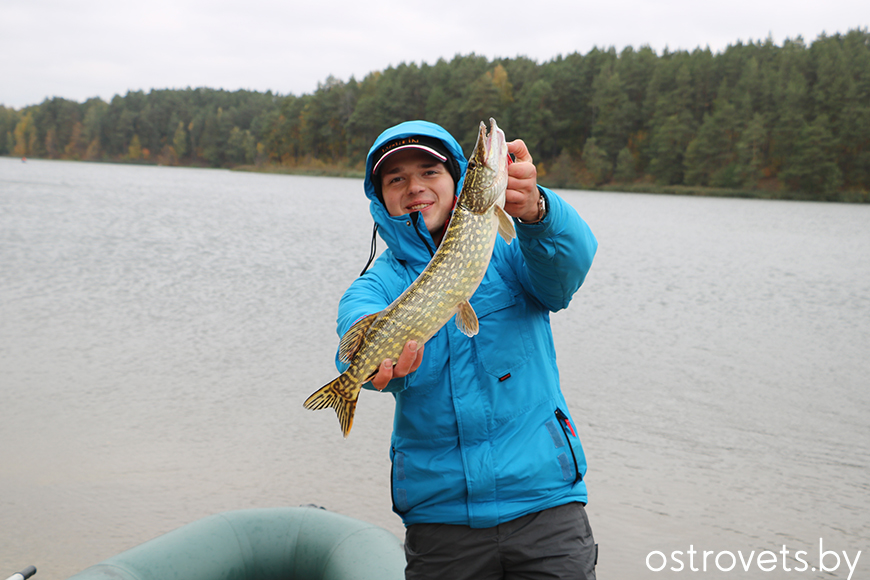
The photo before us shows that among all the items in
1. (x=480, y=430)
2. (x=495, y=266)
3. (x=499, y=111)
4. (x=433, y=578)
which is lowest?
(x=433, y=578)

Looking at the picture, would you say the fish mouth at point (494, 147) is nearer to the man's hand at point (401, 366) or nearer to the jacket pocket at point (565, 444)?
the man's hand at point (401, 366)

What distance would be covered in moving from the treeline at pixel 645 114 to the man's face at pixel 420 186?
5908 centimetres

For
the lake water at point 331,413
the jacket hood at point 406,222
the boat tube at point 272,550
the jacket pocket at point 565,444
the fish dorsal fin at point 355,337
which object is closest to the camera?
the fish dorsal fin at point 355,337

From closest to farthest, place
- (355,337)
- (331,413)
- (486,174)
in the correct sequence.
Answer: (486,174) → (355,337) → (331,413)

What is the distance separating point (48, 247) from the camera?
19.1 metres

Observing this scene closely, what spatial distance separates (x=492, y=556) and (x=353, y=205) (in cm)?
3674

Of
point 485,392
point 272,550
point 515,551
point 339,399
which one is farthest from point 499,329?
point 272,550

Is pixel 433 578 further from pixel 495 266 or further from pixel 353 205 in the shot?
pixel 353 205

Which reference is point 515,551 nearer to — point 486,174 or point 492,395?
point 492,395

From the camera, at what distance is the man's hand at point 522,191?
1.91 meters

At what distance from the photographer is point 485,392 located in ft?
7.00

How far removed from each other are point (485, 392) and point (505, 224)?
22.4 inches

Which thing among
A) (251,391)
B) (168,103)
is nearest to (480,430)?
(251,391)

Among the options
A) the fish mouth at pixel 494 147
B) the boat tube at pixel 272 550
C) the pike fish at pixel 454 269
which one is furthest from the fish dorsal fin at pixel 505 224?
the boat tube at pixel 272 550
